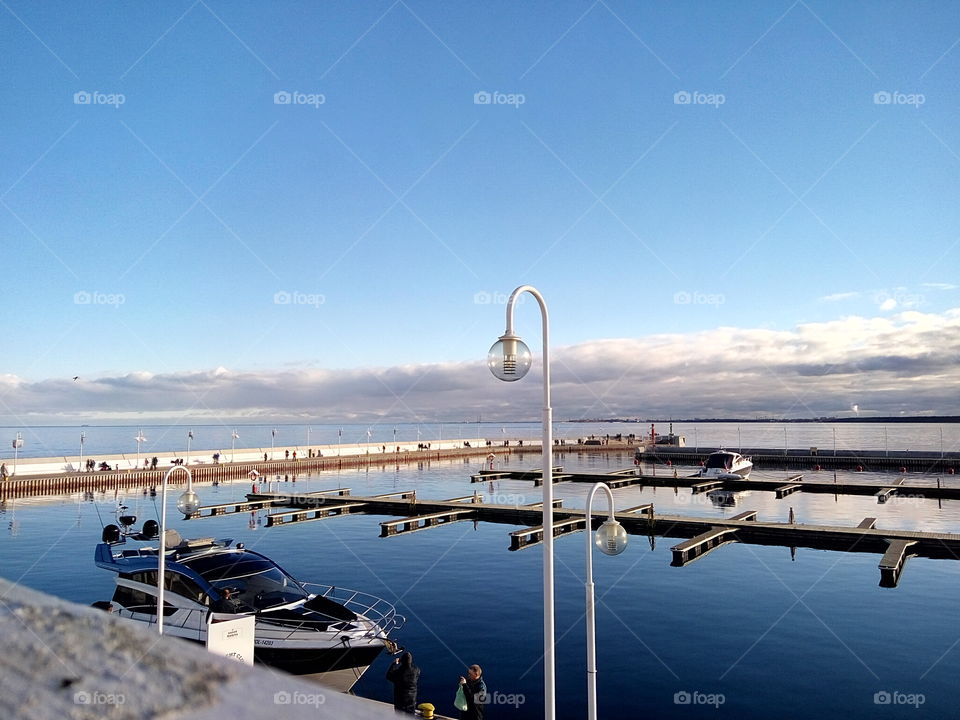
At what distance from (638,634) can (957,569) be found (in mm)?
20544

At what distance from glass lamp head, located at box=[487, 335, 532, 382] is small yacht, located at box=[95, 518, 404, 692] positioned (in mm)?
13094

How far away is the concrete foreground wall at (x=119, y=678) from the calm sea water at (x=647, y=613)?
64.8ft

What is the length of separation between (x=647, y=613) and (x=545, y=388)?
21153 mm


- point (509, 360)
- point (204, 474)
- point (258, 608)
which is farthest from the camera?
point (204, 474)

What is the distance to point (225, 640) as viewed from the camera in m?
16.9

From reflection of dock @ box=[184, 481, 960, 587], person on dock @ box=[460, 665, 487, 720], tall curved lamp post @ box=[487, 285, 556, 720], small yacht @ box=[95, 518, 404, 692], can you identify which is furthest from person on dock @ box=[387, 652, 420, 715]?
reflection of dock @ box=[184, 481, 960, 587]

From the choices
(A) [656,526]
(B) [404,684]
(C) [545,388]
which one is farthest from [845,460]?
(C) [545,388]

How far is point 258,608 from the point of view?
21.5 meters

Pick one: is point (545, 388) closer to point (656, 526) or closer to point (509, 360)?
point (509, 360)

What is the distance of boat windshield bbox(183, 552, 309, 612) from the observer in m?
21.6

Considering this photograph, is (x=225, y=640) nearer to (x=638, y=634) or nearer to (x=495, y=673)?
(x=495, y=673)

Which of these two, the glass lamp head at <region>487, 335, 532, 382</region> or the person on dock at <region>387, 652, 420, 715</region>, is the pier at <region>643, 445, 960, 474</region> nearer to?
the person on dock at <region>387, 652, 420, 715</region>

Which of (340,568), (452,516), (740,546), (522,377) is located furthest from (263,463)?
(522,377)

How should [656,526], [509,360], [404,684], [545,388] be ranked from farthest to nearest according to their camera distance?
[656,526] < [404,684] < [545,388] < [509,360]
